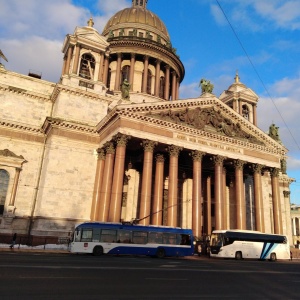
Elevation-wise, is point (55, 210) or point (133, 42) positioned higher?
point (133, 42)

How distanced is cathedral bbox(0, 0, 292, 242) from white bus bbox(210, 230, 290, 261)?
8.00ft

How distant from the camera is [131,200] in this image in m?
36.9

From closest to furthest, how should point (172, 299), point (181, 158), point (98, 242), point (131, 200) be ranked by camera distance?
1. point (172, 299)
2. point (98, 242)
3. point (131, 200)
4. point (181, 158)

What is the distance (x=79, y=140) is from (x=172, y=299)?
90.7ft

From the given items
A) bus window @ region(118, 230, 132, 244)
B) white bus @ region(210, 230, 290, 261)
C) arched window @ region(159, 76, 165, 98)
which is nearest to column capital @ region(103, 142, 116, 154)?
bus window @ region(118, 230, 132, 244)

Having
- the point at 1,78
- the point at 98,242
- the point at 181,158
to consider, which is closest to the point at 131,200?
the point at 181,158

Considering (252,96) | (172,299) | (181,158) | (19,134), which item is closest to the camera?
(172,299)

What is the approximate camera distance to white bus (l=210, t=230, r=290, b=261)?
2983cm

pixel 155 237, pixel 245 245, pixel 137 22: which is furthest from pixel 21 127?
pixel 137 22

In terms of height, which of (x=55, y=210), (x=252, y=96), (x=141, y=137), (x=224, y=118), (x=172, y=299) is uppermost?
(x=252, y=96)

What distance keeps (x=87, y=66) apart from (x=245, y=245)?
89.0 feet

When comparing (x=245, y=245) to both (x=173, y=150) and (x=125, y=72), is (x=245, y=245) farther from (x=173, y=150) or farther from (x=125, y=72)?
(x=125, y=72)

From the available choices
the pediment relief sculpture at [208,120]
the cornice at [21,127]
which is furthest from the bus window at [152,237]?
the cornice at [21,127]

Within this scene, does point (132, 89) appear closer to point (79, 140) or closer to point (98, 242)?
point (79, 140)
